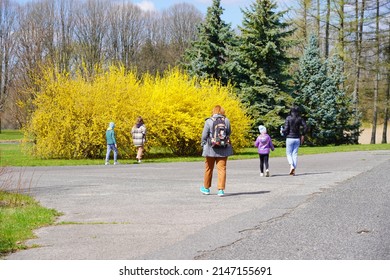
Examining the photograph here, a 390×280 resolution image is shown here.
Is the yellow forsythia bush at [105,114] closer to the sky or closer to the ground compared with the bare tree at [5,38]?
closer to the ground

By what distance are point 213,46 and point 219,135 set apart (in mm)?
31599

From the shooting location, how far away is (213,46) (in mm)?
42000

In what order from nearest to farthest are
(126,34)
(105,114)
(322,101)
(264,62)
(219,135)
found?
(219,135) < (105,114) < (264,62) < (322,101) < (126,34)

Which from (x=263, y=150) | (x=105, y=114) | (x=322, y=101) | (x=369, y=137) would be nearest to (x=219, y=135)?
(x=263, y=150)

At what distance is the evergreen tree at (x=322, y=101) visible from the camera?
43156mm

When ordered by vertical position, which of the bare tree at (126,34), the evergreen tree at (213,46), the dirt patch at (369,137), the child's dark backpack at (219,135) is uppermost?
the bare tree at (126,34)

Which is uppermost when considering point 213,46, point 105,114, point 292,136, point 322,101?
point 213,46

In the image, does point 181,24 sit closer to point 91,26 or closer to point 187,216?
point 91,26

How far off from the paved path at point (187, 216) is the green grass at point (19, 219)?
21 centimetres

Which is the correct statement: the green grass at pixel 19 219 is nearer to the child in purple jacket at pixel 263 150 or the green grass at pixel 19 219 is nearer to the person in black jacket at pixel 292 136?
the child in purple jacket at pixel 263 150

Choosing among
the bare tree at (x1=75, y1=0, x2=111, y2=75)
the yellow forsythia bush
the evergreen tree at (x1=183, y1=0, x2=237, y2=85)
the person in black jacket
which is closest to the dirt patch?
the evergreen tree at (x1=183, y1=0, x2=237, y2=85)

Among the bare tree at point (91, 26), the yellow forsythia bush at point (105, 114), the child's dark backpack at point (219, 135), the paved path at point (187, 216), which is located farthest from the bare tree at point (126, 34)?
the child's dark backpack at point (219, 135)

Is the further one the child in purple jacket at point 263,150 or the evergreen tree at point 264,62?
the evergreen tree at point 264,62

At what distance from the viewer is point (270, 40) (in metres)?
40.7
